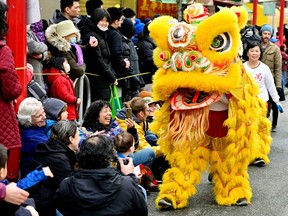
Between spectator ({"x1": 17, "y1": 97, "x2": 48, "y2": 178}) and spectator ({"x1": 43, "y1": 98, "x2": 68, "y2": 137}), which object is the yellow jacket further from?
spectator ({"x1": 17, "y1": 97, "x2": 48, "y2": 178})

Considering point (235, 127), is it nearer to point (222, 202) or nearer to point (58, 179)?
point (222, 202)

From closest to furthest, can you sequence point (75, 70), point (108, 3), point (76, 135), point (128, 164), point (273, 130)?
point (128, 164) → point (76, 135) → point (75, 70) → point (273, 130) → point (108, 3)

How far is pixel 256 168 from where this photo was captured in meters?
8.57

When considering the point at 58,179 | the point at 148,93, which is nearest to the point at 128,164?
the point at 58,179

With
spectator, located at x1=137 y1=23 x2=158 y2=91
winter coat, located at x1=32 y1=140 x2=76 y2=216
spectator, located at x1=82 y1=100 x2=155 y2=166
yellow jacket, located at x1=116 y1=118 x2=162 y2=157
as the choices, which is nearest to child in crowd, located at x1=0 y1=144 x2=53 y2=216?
winter coat, located at x1=32 y1=140 x2=76 y2=216

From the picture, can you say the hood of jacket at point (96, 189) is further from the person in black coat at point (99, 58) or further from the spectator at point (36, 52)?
the person in black coat at point (99, 58)

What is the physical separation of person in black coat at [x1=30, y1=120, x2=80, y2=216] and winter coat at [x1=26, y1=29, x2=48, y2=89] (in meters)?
2.04

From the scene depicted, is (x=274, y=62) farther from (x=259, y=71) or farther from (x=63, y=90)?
(x=63, y=90)

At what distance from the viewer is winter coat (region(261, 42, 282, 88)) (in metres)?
11.1

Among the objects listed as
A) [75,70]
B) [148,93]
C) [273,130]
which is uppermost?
[75,70]

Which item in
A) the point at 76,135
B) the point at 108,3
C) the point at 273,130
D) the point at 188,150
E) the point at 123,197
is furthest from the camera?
the point at 108,3

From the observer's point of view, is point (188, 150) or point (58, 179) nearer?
point (58, 179)

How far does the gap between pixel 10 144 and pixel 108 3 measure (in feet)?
38.6

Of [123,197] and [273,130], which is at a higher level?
[123,197]
